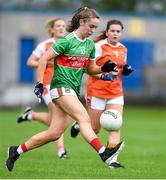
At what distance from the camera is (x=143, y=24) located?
142ft

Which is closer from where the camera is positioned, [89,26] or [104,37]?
[89,26]

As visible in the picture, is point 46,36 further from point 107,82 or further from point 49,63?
point 107,82

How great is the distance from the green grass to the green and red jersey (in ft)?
3.83

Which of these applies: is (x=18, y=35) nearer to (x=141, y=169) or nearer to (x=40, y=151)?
(x=40, y=151)

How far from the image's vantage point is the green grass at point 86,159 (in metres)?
11.3

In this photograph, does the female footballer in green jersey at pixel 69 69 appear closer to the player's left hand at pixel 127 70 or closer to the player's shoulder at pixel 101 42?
the player's left hand at pixel 127 70

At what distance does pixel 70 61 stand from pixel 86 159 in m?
2.78

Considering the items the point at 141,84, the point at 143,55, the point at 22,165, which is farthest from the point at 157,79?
the point at 22,165

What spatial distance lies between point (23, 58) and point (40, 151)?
2629cm

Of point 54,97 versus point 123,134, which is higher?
point 54,97

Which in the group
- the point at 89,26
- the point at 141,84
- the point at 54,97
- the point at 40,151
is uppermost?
the point at 89,26

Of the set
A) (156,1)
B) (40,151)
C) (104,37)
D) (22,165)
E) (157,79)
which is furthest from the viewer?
(156,1)

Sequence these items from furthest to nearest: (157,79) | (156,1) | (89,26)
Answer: (156,1) → (157,79) → (89,26)

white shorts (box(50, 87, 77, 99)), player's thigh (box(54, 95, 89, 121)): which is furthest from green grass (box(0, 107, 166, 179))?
white shorts (box(50, 87, 77, 99))
